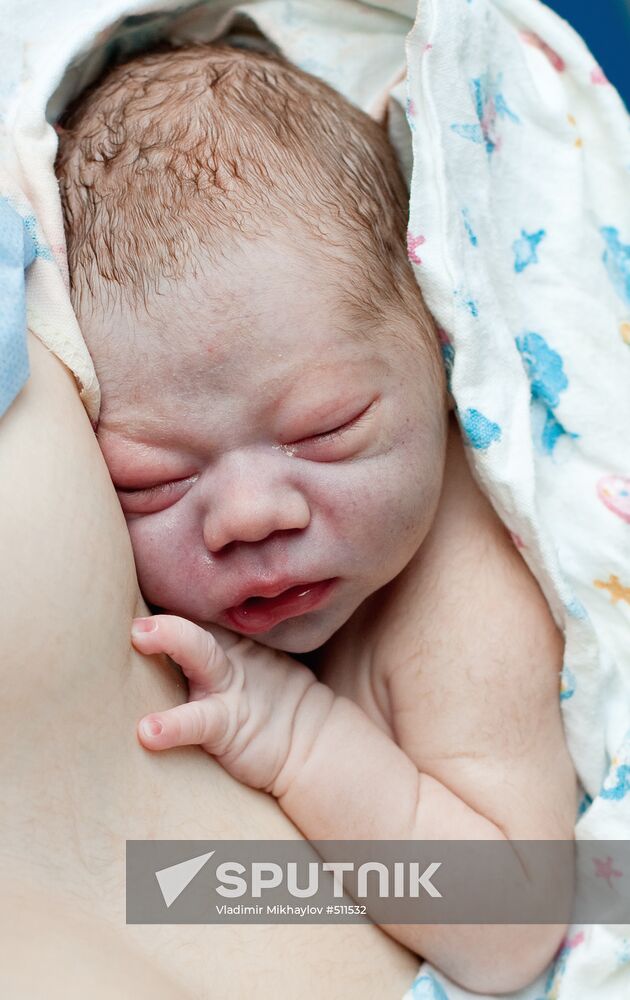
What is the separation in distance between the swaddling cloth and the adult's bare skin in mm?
147

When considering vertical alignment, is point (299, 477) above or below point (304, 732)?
above

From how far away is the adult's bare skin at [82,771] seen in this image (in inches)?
32.8

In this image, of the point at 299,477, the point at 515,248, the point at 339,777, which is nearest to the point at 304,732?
the point at 339,777

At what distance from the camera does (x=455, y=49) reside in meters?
1.18

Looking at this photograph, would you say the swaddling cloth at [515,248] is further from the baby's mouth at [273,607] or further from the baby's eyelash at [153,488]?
the baby's mouth at [273,607]

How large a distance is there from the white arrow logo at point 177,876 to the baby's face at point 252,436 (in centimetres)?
23

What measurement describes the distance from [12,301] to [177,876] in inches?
20.9

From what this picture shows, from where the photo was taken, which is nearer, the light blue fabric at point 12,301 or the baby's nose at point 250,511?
the light blue fabric at point 12,301

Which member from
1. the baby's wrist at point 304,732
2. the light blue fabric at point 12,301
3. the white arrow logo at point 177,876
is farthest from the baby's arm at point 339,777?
the light blue fabric at point 12,301

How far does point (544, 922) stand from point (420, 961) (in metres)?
0.14

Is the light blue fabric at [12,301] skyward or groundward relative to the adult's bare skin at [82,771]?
skyward
